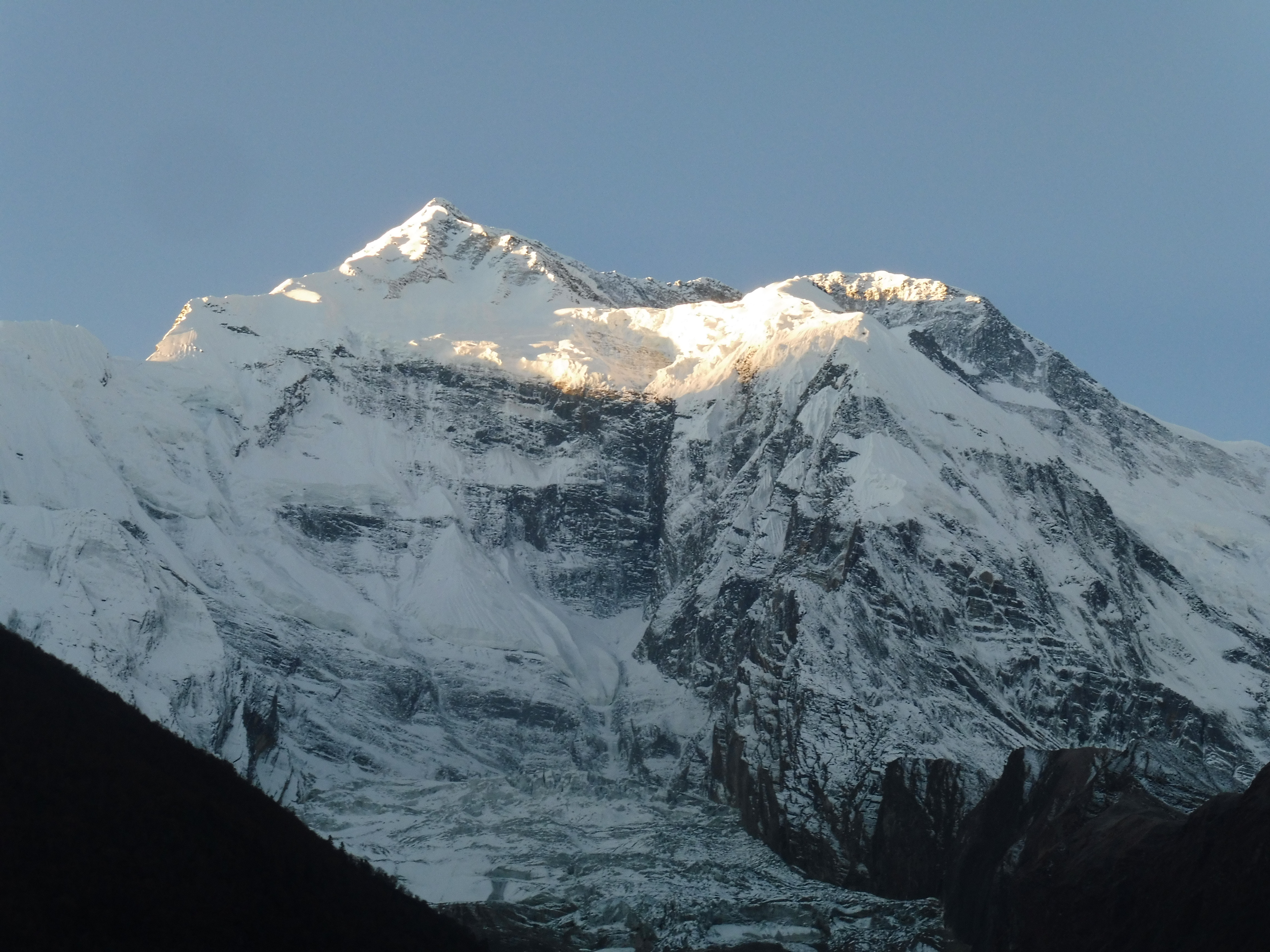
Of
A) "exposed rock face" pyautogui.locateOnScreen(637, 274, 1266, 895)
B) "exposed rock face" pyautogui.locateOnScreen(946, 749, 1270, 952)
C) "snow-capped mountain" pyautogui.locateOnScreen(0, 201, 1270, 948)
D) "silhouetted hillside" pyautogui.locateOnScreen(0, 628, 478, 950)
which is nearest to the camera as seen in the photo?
"silhouetted hillside" pyautogui.locateOnScreen(0, 628, 478, 950)

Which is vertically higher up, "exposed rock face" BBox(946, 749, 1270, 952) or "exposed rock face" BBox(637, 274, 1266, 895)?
"exposed rock face" BBox(637, 274, 1266, 895)

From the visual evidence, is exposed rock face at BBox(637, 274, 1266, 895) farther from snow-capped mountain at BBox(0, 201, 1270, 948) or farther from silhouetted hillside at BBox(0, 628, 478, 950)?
silhouetted hillside at BBox(0, 628, 478, 950)

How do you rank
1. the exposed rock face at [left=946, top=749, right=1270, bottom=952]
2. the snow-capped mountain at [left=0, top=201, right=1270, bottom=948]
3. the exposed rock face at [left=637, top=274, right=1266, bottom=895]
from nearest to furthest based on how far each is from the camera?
1. the exposed rock face at [left=946, top=749, right=1270, bottom=952]
2. the snow-capped mountain at [left=0, top=201, right=1270, bottom=948]
3. the exposed rock face at [left=637, top=274, right=1266, bottom=895]

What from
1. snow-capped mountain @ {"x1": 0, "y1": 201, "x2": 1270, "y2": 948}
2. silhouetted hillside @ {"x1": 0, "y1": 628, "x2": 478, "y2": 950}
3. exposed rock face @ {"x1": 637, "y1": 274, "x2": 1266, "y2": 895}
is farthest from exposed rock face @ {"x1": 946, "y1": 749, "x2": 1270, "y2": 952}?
silhouetted hillside @ {"x1": 0, "y1": 628, "x2": 478, "y2": 950}

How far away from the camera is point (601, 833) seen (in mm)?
170500

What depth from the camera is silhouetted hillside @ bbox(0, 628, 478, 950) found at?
227 ft

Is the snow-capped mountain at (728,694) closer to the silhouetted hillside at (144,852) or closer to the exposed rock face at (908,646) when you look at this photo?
the exposed rock face at (908,646)

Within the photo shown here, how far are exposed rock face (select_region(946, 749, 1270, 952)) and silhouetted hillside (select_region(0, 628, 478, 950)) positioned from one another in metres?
44.3

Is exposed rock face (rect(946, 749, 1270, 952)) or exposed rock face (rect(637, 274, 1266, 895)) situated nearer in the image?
exposed rock face (rect(946, 749, 1270, 952))

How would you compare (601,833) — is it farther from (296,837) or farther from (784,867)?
(296,837)

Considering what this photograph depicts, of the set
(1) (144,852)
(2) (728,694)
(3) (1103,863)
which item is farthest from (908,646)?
(1) (144,852)

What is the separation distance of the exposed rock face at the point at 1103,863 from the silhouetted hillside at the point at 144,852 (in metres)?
44.3

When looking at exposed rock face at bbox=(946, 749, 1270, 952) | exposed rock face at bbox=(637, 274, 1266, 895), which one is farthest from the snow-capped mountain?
exposed rock face at bbox=(946, 749, 1270, 952)

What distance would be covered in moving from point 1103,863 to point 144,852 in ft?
230
